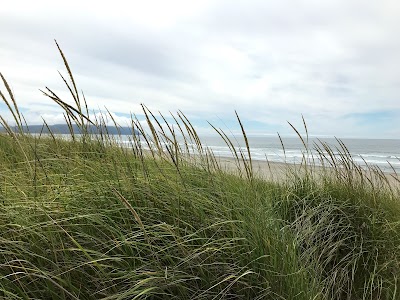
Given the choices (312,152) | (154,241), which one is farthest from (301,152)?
(154,241)

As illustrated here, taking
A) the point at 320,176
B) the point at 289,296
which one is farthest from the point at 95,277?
the point at 320,176

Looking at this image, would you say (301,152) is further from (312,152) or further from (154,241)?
(154,241)

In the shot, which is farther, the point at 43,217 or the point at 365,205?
the point at 365,205

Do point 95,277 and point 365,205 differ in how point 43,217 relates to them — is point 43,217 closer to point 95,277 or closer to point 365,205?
point 95,277

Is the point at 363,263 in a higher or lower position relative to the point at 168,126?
lower

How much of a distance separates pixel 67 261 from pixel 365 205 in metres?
2.41

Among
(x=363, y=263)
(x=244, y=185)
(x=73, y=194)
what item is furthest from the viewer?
(x=244, y=185)

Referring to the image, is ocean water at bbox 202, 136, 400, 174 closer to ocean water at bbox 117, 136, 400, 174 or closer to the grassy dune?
ocean water at bbox 117, 136, 400, 174

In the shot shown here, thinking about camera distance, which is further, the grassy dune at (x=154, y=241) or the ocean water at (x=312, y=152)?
the ocean water at (x=312, y=152)

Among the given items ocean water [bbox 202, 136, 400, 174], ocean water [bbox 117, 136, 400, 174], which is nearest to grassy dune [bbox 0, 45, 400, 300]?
ocean water [bbox 117, 136, 400, 174]

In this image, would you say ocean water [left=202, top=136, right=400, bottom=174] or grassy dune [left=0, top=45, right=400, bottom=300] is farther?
ocean water [left=202, top=136, right=400, bottom=174]

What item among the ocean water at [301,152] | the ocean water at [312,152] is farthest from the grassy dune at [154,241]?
the ocean water at [312,152]

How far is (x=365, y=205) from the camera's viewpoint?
9.23 ft

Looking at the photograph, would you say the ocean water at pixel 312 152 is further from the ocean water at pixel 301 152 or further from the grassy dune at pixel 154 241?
the grassy dune at pixel 154 241
